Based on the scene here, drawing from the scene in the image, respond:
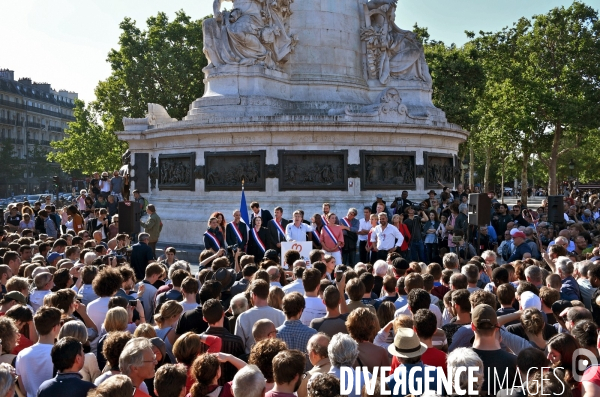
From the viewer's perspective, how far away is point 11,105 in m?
83.4

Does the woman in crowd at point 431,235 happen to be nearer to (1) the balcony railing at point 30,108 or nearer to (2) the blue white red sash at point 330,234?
(2) the blue white red sash at point 330,234

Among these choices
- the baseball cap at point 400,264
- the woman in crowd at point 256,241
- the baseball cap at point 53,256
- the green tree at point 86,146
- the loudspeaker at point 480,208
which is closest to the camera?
the baseball cap at point 400,264

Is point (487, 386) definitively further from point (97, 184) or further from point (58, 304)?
point (97, 184)

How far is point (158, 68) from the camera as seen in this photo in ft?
154

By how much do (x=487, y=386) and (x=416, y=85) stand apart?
69.2ft

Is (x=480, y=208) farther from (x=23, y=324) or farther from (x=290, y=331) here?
(x=23, y=324)

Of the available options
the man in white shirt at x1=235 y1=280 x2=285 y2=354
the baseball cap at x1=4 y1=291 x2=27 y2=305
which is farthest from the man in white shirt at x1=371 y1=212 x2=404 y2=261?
the baseball cap at x1=4 y1=291 x2=27 y2=305

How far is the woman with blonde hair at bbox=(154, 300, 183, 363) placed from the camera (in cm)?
643

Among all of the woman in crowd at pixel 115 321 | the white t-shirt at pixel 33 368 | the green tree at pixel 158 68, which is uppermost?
the green tree at pixel 158 68

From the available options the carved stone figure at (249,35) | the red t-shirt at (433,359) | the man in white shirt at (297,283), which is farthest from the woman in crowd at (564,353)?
the carved stone figure at (249,35)

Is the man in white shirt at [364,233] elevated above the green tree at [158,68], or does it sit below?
below

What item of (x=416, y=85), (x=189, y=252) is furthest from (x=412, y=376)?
(x=416, y=85)

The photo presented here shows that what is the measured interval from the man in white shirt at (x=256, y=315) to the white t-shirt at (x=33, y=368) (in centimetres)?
185

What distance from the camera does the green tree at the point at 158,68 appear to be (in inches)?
1833
